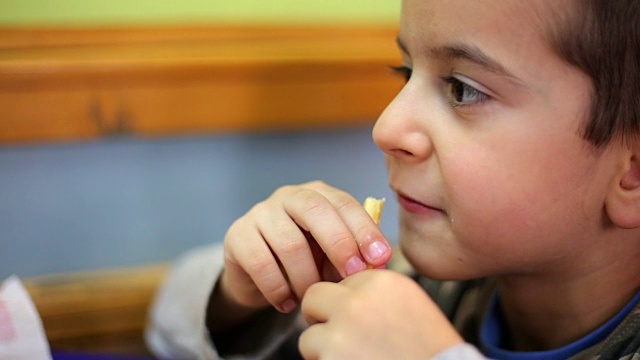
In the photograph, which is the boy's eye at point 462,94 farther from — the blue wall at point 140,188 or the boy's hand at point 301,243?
the blue wall at point 140,188

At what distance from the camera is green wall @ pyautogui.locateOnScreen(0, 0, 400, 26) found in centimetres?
91

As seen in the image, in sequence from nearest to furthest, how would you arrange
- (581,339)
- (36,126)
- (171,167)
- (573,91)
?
(573,91) < (581,339) < (36,126) < (171,167)

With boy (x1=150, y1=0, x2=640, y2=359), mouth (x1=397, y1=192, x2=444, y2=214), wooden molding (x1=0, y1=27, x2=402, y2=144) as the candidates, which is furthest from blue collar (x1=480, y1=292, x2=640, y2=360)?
wooden molding (x1=0, y1=27, x2=402, y2=144)

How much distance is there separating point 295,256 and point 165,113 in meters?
0.34

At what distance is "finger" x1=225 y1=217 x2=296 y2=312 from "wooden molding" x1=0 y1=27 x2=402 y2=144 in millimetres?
279

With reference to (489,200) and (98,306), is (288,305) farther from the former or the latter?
(98,306)

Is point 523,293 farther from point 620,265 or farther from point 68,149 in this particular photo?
point 68,149

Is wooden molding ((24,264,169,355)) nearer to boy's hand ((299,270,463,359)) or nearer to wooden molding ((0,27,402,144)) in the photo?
wooden molding ((0,27,402,144))

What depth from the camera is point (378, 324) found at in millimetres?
583

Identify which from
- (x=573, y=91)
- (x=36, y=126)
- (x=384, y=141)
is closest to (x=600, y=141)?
(x=573, y=91)

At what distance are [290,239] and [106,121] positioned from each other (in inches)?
13.5

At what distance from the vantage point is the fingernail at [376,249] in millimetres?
656

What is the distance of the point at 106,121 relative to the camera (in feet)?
3.09

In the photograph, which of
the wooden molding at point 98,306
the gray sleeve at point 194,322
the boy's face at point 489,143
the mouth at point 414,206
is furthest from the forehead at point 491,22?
the wooden molding at point 98,306
